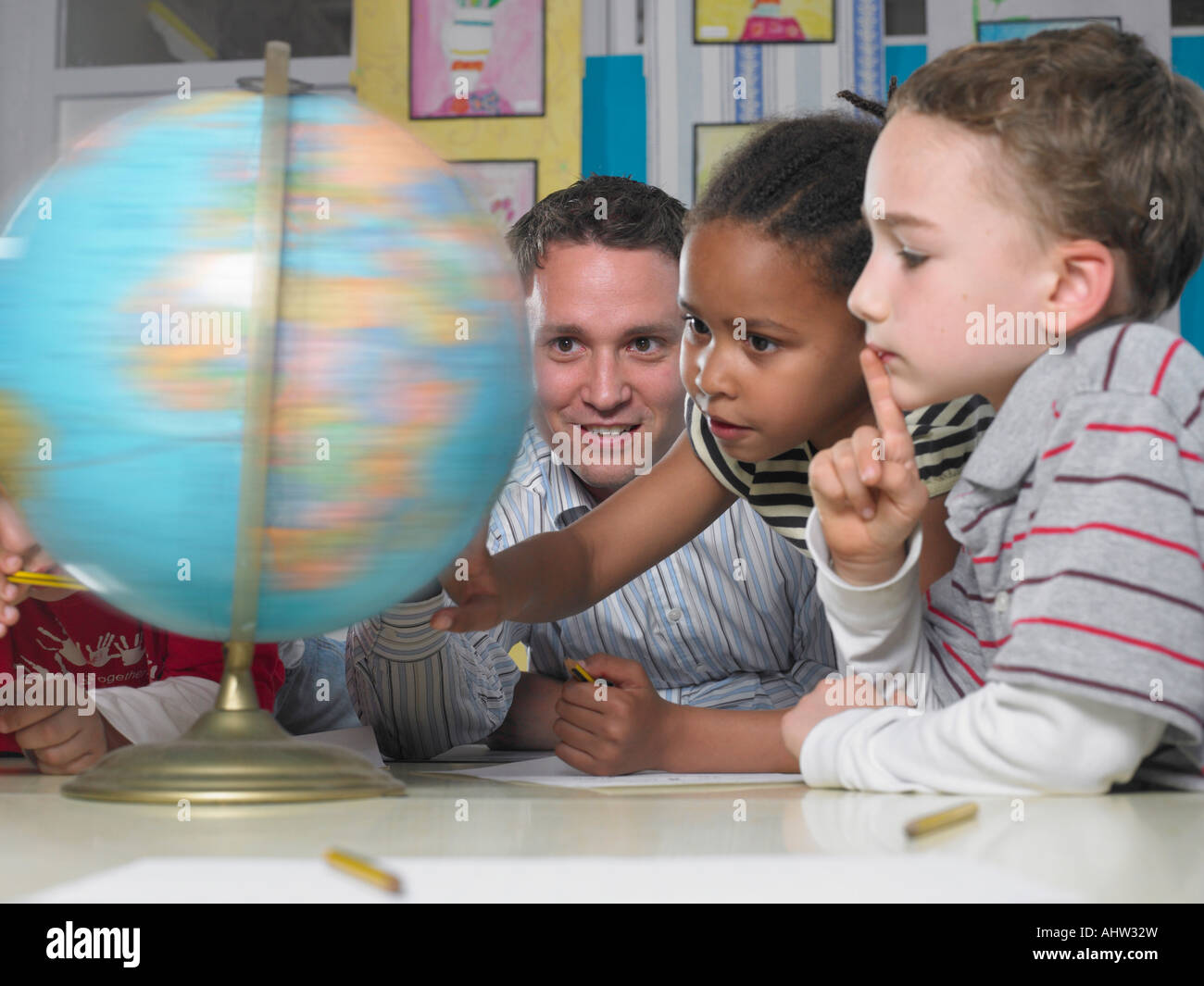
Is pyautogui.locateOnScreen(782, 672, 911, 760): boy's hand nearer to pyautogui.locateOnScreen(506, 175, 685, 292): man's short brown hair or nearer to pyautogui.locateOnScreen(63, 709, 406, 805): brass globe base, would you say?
pyautogui.locateOnScreen(63, 709, 406, 805): brass globe base

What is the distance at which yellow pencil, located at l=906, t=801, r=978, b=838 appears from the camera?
0.58m

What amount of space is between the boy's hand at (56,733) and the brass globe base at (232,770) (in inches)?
7.8

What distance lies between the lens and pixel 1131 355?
732 millimetres

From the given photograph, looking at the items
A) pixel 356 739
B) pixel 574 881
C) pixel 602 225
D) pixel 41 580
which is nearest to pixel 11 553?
pixel 41 580

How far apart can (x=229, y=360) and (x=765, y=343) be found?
0.59m

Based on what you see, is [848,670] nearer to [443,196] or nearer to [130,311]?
[443,196]

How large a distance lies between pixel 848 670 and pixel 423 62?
9.12 ft

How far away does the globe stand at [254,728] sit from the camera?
66cm

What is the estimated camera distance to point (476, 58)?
3.24 m

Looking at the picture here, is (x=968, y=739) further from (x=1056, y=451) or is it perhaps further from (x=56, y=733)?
(x=56, y=733)

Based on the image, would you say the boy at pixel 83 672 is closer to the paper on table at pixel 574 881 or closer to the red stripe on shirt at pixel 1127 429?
the paper on table at pixel 574 881

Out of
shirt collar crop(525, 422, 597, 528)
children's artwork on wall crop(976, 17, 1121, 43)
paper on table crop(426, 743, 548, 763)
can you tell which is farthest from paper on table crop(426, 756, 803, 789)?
children's artwork on wall crop(976, 17, 1121, 43)

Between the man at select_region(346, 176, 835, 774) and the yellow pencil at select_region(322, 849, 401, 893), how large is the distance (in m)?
0.71
